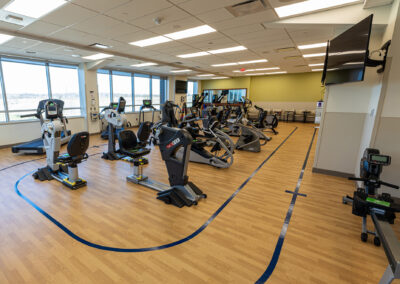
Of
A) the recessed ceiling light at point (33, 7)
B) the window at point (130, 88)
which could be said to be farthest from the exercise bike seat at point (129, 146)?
the window at point (130, 88)

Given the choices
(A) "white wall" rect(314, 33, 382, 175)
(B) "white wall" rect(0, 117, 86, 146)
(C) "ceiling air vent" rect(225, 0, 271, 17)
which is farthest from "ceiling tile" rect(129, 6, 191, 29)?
(B) "white wall" rect(0, 117, 86, 146)

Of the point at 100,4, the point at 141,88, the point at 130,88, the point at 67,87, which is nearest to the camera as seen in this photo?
the point at 100,4

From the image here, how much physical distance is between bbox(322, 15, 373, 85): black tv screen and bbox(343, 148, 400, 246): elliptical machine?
107 centimetres

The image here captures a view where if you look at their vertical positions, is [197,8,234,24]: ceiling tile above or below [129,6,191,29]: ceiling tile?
above

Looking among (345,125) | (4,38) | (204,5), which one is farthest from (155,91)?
(345,125)

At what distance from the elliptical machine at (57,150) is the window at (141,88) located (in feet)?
23.0

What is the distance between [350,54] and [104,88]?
30.3 feet

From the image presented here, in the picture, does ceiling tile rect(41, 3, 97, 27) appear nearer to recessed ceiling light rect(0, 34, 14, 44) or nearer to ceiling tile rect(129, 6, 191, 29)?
ceiling tile rect(129, 6, 191, 29)

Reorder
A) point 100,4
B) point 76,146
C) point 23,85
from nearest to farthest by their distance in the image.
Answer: point 100,4, point 76,146, point 23,85

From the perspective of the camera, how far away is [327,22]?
350 cm

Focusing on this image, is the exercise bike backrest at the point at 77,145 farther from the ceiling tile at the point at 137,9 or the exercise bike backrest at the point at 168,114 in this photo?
the ceiling tile at the point at 137,9

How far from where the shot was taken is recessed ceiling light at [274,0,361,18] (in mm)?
3194

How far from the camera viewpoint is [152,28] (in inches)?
160

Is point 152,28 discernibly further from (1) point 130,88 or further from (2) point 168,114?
(1) point 130,88
